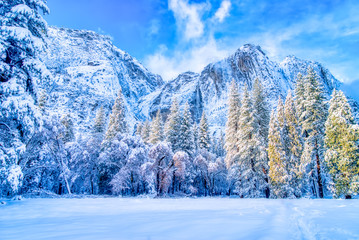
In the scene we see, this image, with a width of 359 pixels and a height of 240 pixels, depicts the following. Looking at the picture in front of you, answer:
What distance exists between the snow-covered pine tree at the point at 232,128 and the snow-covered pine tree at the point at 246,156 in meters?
0.83

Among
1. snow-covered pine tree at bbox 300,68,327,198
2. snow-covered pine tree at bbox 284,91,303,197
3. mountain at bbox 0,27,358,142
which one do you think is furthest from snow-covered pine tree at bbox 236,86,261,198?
mountain at bbox 0,27,358,142

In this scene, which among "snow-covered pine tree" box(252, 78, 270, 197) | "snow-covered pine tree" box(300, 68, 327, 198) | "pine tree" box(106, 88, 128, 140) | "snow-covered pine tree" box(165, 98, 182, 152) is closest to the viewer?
"snow-covered pine tree" box(300, 68, 327, 198)

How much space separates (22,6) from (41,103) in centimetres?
2397

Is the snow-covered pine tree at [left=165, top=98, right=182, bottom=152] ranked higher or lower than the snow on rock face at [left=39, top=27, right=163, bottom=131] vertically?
lower

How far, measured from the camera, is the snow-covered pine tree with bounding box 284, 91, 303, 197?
19384 millimetres

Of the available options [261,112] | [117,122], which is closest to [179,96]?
[117,122]

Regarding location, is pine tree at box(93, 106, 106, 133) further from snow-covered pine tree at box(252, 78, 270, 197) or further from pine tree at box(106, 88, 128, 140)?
snow-covered pine tree at box(252, 78, 270, 197)

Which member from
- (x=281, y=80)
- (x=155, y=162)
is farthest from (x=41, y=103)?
(x=281, y=80)

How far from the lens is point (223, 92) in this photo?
360 feet

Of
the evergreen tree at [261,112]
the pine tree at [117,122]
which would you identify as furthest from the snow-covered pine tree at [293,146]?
the pine tree at [117,122]

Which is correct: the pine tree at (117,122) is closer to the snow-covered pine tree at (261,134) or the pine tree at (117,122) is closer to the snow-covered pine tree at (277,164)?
the snow-covered pine tree at (261,134)

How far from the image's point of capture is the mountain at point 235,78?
320ft

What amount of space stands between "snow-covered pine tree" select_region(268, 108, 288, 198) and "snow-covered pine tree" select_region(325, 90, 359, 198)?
11.9 ft

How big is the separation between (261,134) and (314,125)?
5.31 m
